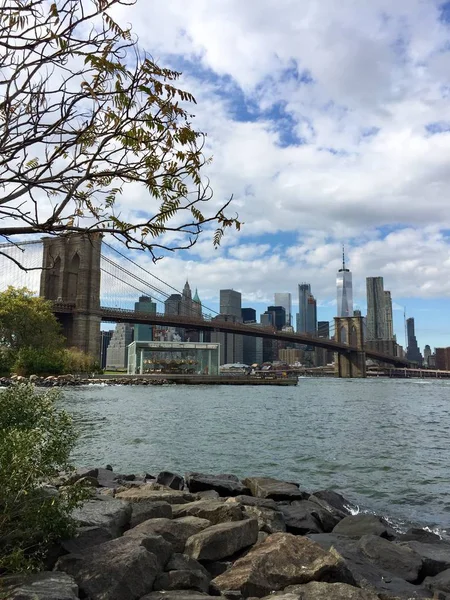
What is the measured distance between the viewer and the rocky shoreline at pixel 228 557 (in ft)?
13.0

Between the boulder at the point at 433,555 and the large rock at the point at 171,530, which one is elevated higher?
the large rock at the point at 171,530

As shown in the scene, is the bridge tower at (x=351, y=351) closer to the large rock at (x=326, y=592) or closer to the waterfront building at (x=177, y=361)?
the waterfront building at (x=177, y=361)

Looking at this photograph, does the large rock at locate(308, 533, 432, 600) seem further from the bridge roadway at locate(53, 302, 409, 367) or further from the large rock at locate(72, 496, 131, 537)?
the bridge roadway at locate(53, 302, 409, 367)

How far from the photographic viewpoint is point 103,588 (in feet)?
12.7

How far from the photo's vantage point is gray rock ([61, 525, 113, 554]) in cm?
448

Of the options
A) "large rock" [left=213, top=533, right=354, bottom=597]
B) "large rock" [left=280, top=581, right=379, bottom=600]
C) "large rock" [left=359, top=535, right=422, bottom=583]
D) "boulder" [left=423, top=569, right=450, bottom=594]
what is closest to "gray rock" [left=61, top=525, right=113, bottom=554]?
"large rock" [left=213, top=533, right=354, bottom=597]

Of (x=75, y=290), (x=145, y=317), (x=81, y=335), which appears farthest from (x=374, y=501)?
(x=75, y=290)

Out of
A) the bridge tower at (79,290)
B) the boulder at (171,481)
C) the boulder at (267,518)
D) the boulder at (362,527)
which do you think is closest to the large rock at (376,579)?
the boulder at (267,518)

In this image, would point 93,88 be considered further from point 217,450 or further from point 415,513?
point 217,450

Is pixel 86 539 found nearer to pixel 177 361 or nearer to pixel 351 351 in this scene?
pixel 177 361

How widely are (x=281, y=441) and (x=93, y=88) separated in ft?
49.3

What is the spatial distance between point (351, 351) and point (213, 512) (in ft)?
337

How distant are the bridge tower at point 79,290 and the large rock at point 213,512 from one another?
67.0 metres

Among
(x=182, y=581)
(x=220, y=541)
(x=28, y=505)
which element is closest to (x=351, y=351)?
(x=220, y=541)
